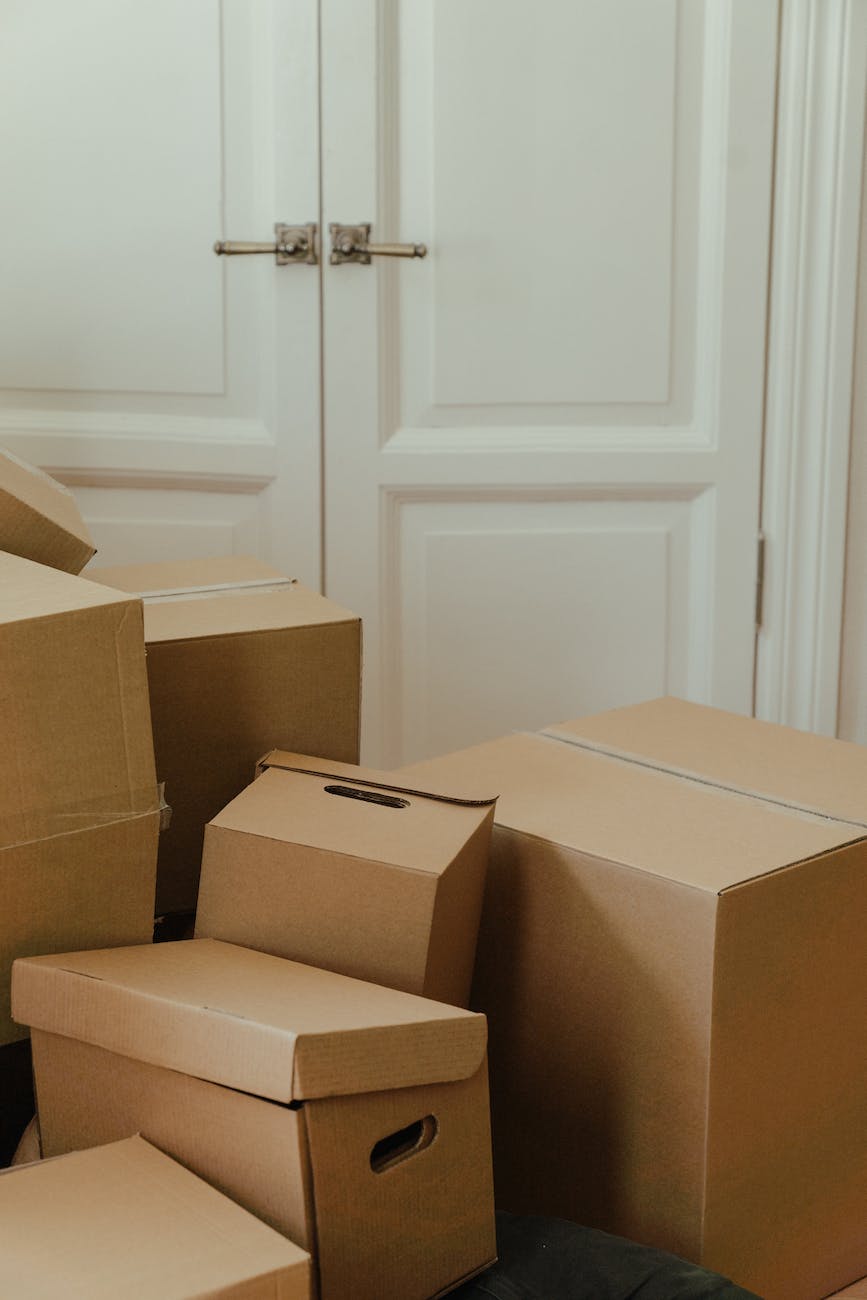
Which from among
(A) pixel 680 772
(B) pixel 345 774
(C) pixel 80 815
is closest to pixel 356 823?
(B) pixel 345 774

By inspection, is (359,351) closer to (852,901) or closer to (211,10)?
(211,10)

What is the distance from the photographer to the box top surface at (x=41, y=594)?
1.00 meters

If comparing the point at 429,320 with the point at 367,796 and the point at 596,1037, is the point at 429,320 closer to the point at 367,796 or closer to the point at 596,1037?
the point at 367,796

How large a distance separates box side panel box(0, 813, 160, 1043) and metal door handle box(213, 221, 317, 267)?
1.25 m

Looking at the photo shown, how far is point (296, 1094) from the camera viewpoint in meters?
0.86

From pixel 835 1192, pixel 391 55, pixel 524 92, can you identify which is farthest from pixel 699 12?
pixel 835 1192

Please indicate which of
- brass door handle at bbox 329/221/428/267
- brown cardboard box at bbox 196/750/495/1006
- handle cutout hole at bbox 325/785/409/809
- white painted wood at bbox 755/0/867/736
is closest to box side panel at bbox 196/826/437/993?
brown cardboard box at bbox 196/750/495/1006

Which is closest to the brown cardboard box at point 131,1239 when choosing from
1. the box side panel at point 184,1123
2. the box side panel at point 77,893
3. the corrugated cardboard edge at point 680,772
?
the box side panel at point 184,1123

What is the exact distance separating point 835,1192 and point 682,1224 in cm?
20

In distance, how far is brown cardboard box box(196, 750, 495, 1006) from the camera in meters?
1.06

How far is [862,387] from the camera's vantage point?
84.9 inches

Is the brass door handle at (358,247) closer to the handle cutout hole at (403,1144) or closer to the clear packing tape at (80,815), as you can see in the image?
the clear packing tape at (80,815)

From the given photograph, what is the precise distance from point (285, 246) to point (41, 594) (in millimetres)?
1193

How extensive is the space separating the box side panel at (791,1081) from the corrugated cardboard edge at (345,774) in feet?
0.81
